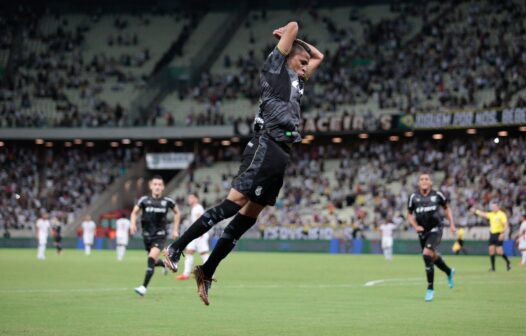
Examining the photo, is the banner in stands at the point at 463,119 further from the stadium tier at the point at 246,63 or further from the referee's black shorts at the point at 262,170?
the referee's black shorts at the point at 262,170

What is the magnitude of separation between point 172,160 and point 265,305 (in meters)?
56.0

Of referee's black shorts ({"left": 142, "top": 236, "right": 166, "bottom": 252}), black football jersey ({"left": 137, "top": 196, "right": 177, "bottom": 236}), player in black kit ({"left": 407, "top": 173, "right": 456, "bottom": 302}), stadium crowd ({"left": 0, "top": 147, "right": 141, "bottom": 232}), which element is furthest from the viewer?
stadium crowd ({"left": 0, "top": 147, "right": 141, "bottom": 232})

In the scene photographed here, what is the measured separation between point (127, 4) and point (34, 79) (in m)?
13.7

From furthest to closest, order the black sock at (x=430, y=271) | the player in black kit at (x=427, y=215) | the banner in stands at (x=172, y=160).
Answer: the banner in stands at (x=172, y=160) → the player in black kit at (x=427, y=215) → the black sock at (x=430, y=271)

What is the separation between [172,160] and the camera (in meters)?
74.7

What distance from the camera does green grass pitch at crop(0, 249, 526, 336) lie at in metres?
14.3

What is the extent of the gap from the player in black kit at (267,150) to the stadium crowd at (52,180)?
60.3 meters

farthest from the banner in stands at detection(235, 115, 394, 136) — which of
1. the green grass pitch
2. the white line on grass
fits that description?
the white line on grass

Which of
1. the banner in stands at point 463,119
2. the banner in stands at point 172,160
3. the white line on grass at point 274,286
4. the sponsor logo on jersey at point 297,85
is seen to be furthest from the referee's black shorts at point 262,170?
the banner in stands at point 172,160

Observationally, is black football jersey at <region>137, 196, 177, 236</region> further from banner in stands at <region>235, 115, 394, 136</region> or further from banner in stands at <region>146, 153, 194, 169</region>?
banner in stands at <region>146, 153, 194, 169</region>

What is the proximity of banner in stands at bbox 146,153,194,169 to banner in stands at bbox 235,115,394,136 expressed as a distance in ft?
27.5

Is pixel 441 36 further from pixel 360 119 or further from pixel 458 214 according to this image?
pixel 458 214

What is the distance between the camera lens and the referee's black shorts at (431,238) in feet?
73.0

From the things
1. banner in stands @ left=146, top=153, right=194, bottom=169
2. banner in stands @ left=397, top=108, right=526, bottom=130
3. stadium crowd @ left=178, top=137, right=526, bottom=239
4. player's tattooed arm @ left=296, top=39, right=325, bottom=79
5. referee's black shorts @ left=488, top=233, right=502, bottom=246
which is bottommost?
referee's black shorts @ left=488, top=233, right=502, bottom=246
